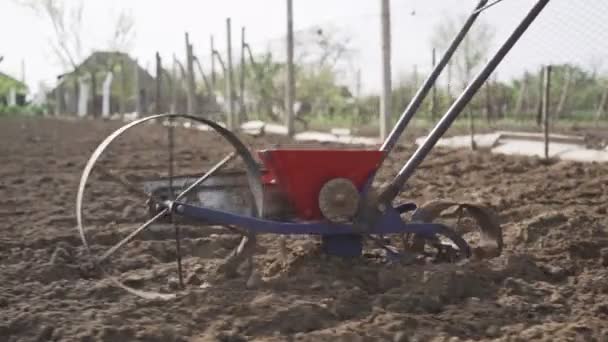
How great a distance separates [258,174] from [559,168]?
5.72m

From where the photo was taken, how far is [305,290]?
3543 mm

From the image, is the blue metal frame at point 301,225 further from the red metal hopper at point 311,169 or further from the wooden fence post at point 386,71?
the wooden fence post at point 386,71

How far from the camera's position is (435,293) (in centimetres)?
341

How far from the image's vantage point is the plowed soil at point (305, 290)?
299 centimetres

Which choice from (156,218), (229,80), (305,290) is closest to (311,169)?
(305,290)

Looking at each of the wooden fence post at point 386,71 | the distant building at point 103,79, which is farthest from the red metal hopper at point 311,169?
the distant building at point 103,79

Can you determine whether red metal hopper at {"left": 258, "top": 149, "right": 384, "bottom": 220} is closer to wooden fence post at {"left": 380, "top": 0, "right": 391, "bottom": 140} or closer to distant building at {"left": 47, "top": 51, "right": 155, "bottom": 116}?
wooden fence post at {"left": 380, "top": 0, "right": 391, "bottom": 140}

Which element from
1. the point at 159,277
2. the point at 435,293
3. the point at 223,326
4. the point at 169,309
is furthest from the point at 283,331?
the point at 159,277

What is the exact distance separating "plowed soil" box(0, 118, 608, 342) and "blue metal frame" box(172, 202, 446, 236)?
0.19 meters

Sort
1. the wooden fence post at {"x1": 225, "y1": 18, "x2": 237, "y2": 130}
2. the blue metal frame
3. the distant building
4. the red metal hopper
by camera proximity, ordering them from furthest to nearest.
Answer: the distant building → the wooden fence post at {"x1": 225, "y1": 18, "x2": 237, "y2": 130} → the red metal hopper → the blue metal frame

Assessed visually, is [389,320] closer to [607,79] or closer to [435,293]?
[435,293]

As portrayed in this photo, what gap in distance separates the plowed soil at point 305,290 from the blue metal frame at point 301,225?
0.19 metres

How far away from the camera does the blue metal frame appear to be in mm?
3514

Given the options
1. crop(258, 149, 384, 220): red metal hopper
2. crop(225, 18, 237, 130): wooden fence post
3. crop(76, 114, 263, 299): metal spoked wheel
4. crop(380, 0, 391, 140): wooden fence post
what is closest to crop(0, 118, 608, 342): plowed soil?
crop(76, 114, 263, 299): metal spoked wheel
